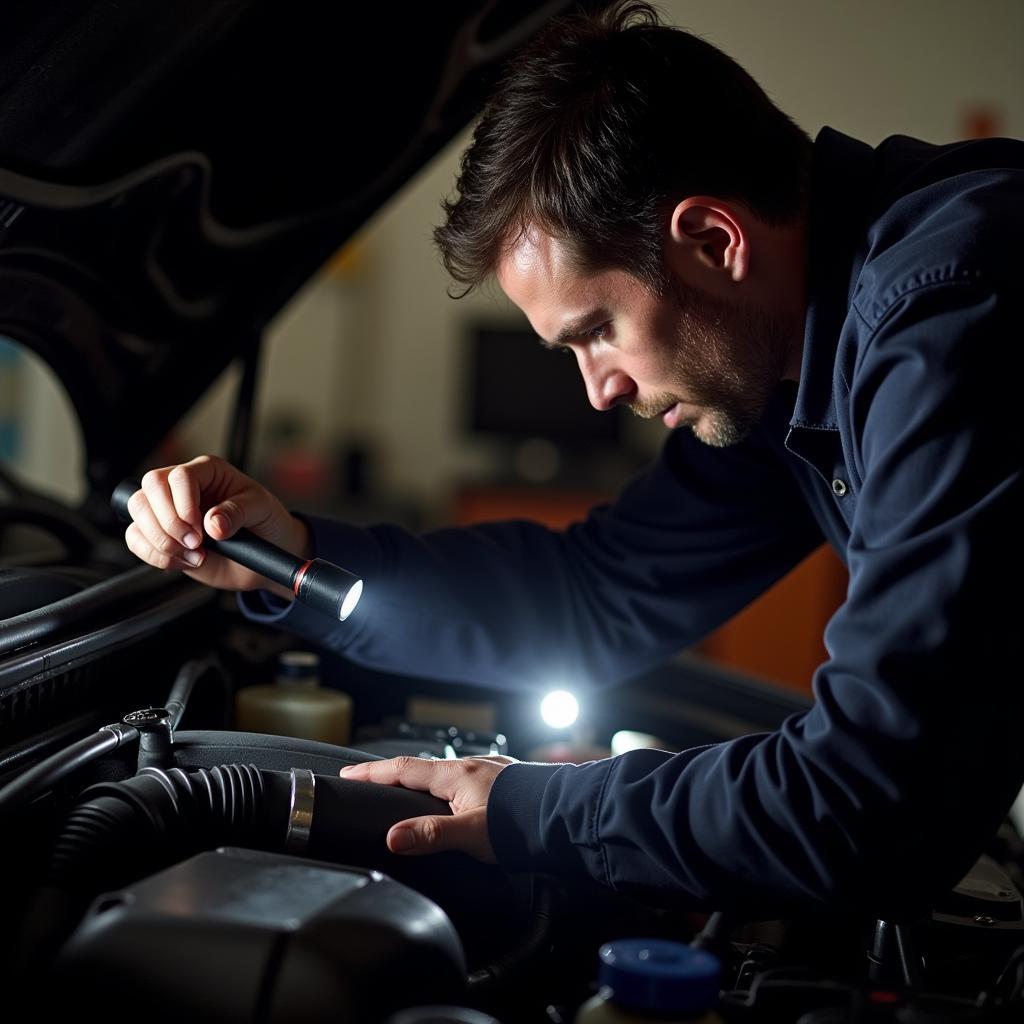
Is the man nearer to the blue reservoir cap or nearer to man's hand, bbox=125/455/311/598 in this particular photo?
man's hand, bbox=125/455/311/598

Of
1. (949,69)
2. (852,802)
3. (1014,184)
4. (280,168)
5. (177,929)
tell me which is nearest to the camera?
(177,929)

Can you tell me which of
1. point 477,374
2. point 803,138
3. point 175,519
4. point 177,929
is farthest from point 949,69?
point 177,929

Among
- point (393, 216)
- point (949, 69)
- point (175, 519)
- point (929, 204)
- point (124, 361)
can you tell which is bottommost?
point (175, 519)

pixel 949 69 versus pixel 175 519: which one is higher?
pixel 949 69

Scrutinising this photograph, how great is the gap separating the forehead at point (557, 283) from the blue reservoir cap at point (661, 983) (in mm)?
579

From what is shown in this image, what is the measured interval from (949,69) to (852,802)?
5098mm

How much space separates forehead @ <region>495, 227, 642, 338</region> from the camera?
1.04m

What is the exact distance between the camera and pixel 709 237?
1049 mm

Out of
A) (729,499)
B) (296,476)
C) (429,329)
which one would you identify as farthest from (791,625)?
(729,499)

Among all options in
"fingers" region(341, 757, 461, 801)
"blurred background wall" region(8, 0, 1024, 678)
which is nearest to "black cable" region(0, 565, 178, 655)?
"fingers" region(341, 757, 461, 801)

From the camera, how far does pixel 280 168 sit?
126 centimetres

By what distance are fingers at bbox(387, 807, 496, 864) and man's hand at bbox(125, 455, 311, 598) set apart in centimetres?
36

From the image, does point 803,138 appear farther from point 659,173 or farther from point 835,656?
point 835,656

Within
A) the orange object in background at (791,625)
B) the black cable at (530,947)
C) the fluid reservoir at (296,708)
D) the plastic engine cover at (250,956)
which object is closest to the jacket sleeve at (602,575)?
the fluid reservoir at (296,708)
